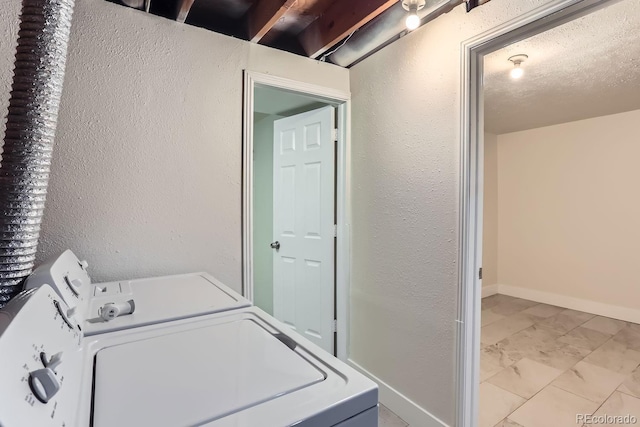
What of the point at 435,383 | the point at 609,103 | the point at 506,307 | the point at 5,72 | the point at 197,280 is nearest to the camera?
the point at 5,72

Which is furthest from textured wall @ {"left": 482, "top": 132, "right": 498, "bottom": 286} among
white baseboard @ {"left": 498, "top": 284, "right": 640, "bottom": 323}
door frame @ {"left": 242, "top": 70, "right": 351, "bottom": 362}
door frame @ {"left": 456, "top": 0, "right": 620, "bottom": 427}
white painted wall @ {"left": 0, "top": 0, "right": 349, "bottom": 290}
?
white painted wall @ {"left": 0, "top": 0, "right": 349, "bottom": 290}

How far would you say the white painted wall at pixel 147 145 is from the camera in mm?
1582

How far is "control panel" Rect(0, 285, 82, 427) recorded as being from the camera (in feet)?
1.41

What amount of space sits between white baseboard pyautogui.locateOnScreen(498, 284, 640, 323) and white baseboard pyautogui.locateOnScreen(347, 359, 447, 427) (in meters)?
3.18

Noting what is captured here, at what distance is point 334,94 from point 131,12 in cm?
124

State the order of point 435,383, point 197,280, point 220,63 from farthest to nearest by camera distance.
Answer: point 220,63
point 435,383
point 197,280

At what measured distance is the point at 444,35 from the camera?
5.70 feet

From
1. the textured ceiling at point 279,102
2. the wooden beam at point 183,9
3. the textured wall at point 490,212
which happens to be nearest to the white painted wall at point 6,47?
the wooden beam at point 183,9

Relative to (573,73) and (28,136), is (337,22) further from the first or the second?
(573,73)

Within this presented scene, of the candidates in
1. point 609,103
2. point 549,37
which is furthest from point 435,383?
point 609,103

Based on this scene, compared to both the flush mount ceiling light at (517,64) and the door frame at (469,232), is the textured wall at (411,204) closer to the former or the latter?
the door frame at (469,232)

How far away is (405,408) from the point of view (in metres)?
Result: 1.96

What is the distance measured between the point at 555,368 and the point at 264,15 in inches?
124

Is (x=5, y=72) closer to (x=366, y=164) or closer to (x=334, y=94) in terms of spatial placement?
(x=334, y=94)
